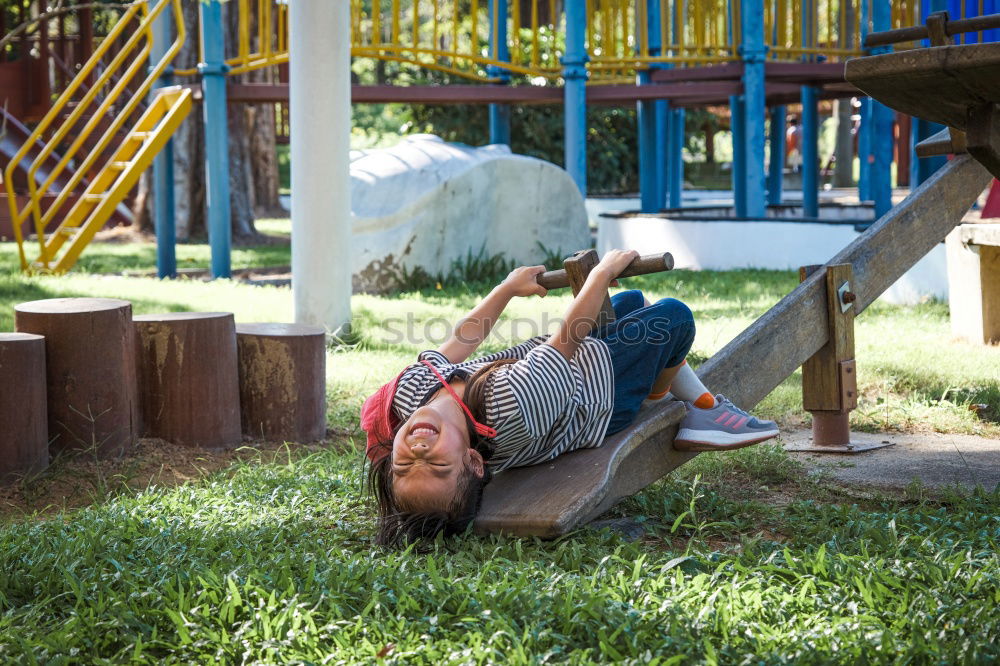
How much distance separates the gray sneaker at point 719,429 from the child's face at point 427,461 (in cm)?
78

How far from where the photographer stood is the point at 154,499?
3.72 m

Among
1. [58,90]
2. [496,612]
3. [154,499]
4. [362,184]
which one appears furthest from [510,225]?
[58,90]

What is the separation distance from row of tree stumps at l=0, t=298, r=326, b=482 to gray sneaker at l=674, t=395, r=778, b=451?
1.77 m

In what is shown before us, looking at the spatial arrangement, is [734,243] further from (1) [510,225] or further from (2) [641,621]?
(2) [641,621]

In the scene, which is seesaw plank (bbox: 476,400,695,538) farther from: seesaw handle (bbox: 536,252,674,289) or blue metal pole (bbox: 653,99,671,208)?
blue metal pole (bbox: 653,99,671,208)

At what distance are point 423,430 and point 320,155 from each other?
3.74 m

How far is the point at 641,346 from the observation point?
3494mm

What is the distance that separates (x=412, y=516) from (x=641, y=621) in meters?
0.82

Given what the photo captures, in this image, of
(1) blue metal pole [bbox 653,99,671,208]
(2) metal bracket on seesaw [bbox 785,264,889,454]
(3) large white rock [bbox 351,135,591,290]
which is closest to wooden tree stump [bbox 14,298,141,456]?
(2) metal bracket on seesaw [bbox 785,264,889,454]

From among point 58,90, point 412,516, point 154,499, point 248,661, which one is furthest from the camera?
point 58,90

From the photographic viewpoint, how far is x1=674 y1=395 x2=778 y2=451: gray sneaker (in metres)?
3.45

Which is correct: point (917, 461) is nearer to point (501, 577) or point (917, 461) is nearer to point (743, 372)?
point (743, 372)

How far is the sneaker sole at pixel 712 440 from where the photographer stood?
343cm

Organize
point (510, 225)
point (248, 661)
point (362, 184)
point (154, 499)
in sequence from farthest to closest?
point (510, 225), point (362, 184), point (154, 499), point (248, 661)
